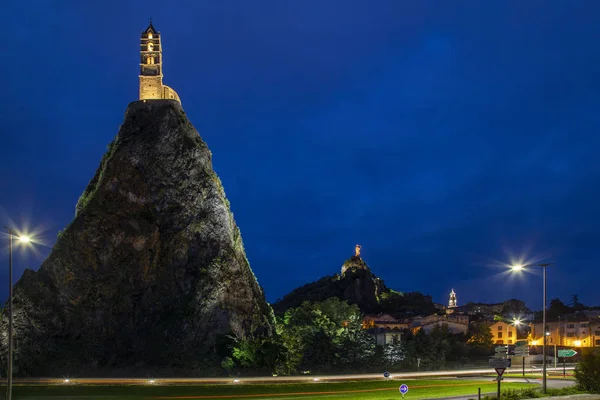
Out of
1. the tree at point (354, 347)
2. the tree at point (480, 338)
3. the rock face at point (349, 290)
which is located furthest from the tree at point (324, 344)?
the rock face at point (349, 290)

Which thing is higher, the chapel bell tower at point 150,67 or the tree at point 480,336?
the chapel bell tower at point 150,67

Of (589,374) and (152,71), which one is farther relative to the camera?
(152,71)

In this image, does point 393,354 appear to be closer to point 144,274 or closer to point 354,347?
point 354,347

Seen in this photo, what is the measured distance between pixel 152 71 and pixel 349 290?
102m

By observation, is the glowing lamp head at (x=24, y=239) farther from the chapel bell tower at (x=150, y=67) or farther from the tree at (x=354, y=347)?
the chapel bell tower at (x=150, y=67)

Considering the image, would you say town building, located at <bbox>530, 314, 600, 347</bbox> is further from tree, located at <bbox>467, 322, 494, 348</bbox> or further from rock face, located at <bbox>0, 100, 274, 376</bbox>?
rock face, located at <bbox>0, 100, 274, 376</bbox>

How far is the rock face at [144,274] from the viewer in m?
74.1

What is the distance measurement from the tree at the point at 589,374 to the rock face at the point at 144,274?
45216 mm

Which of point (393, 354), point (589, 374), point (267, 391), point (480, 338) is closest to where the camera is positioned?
point (589, 374)

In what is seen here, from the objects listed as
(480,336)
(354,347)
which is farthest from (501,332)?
(354,347)

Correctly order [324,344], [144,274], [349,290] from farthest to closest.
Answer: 1. [349,290]
2. [144,274]
3. [324,344]

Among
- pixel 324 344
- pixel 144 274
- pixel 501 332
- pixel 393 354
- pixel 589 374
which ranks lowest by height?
pixel 501 332

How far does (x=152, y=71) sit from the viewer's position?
10194cm

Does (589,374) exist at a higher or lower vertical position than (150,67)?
lower
